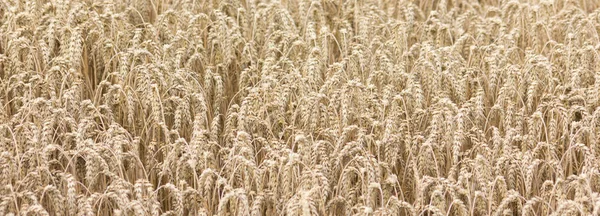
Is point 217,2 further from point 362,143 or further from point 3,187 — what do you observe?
point 3,187

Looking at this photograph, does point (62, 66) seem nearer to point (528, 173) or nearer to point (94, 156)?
point (94, 156)

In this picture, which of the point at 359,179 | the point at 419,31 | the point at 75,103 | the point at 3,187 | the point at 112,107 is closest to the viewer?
the point at 3,187

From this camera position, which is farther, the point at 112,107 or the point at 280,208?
the point at 112,107

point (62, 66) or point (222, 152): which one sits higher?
point (62, 66)

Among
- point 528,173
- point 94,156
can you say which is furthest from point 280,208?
point 528,173

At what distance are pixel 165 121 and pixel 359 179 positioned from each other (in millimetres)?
1039

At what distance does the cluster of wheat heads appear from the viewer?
3695 millimetres

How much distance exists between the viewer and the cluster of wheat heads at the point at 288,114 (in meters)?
3.70

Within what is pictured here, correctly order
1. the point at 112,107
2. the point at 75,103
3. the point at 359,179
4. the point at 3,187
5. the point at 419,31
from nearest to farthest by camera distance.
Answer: the point at 3,187, the point at 359,179, the point at 75,103, the point at 112,107, the point at 419,31

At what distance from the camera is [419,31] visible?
5633 millimetres

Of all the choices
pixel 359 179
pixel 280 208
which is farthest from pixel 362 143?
pixel 280 208

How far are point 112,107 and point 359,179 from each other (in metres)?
1.28

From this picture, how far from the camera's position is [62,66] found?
438cm

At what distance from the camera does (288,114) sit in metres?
4.53
